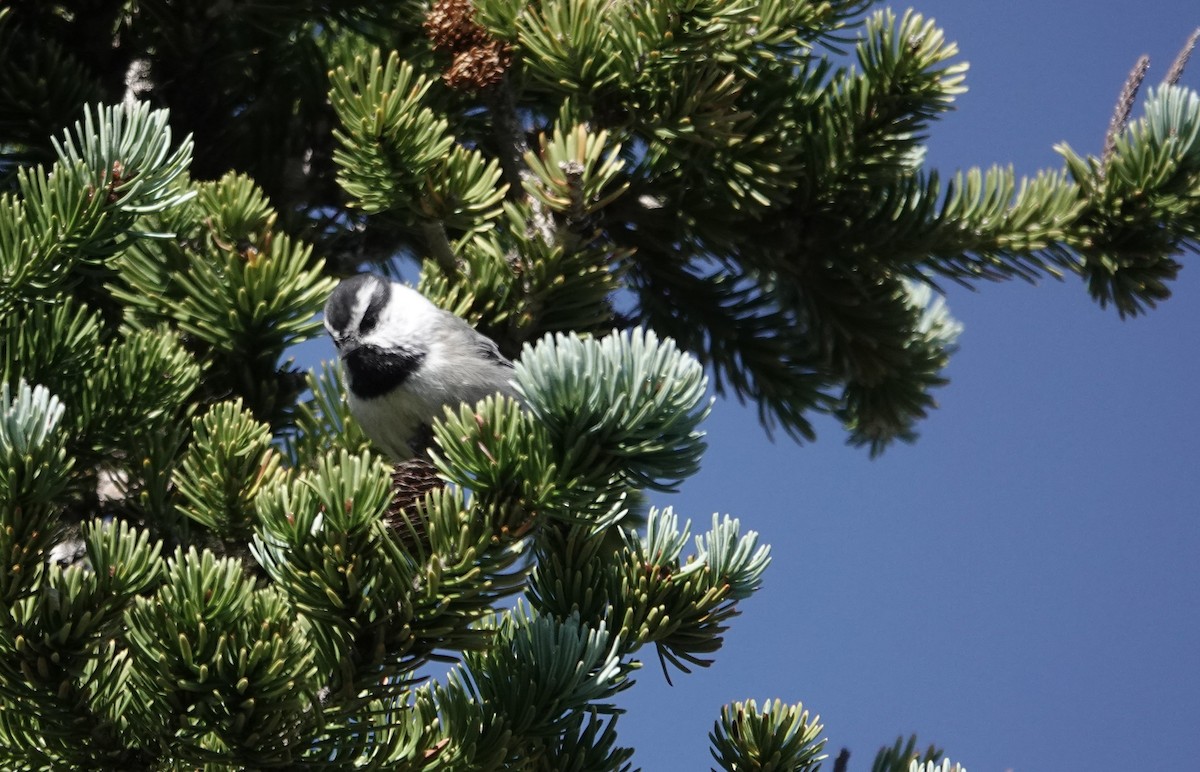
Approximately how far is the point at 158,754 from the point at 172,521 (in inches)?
A: 19.8

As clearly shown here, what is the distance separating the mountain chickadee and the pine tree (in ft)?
0.38

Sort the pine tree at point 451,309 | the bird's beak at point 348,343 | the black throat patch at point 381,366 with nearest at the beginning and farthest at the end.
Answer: the pine tree at point 451,309
the black throat patch at point 381,366
the bird's beak at point 348,343

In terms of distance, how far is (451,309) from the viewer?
1.98 m

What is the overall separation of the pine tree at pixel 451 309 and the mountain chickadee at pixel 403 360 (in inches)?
4.6

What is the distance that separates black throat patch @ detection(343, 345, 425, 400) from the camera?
2.21m

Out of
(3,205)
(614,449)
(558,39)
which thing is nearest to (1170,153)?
(558,39)

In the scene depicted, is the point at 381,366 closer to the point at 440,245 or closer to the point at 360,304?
the point at 360,304

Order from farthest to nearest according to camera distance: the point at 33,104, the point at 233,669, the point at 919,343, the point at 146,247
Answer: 1. the point at 919,343
2. the point at 33,104
3. the point at 146,247
4. the point at 233,669

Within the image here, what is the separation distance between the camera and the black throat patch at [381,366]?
2.21 m

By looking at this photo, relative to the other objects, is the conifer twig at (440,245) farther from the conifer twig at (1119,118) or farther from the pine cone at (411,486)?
the conifer twig at (1119,118)

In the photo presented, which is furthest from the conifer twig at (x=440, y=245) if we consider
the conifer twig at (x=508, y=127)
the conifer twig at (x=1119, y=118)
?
the conifer twig at (x=1119, y=118)

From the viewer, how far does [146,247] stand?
1.84 metres

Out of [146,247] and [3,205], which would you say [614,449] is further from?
[146,247]

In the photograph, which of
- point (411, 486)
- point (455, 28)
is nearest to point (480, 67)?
point (455, 28)
